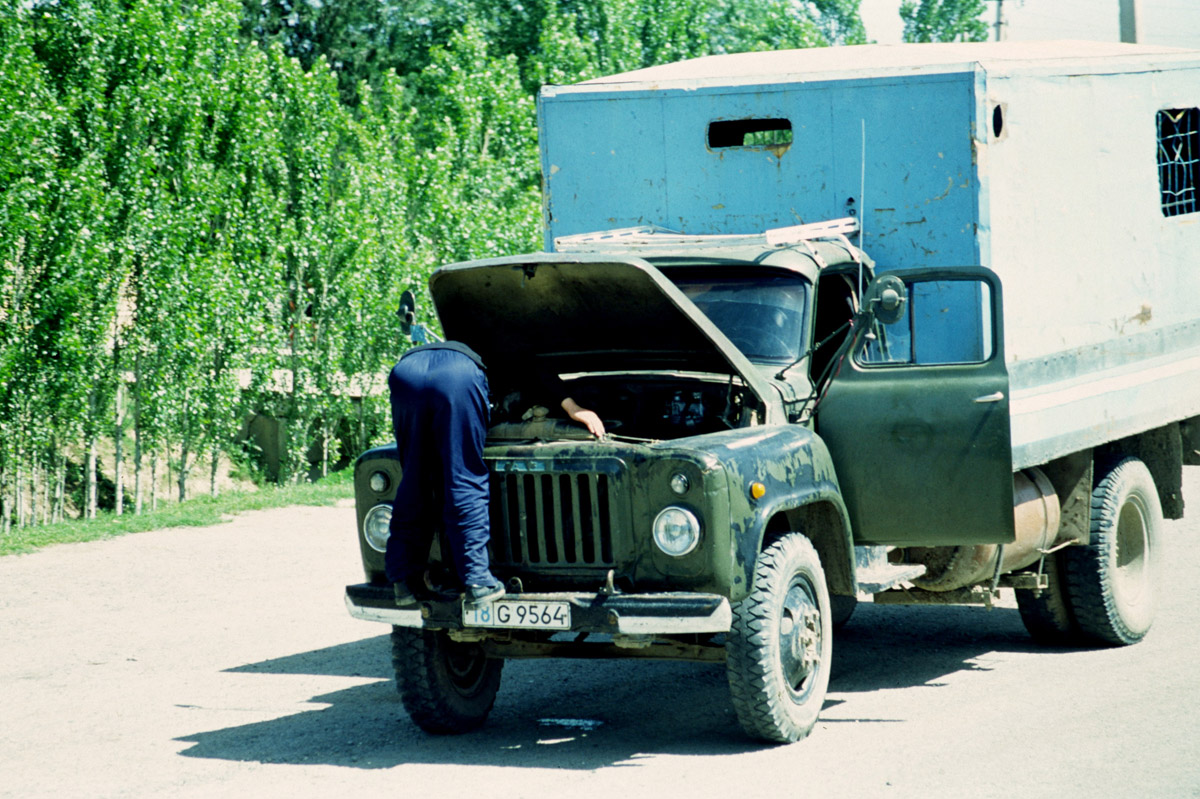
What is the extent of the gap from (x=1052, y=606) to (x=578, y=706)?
3002 millimetres

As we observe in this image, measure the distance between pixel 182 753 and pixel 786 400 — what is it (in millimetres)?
3272

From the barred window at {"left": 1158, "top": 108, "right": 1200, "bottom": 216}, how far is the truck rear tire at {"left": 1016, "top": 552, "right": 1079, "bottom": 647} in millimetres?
2839

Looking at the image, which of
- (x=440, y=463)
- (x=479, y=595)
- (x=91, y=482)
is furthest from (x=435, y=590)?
(x=91, y=482)

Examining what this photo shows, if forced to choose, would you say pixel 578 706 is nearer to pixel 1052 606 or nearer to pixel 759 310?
pixel 759 310

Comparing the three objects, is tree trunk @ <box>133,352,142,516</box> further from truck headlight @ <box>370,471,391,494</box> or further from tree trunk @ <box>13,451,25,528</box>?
truck headlight @ <box>370,471,391,494</box>

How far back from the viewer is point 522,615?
601 cm

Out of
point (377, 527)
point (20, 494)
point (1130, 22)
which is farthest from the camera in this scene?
point (1130, 22)

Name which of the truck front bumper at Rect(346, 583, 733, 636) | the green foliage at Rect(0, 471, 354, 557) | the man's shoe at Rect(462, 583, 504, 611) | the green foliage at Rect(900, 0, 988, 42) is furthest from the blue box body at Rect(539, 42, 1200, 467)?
the green foliage at Rect(900, 0, 988, 42)

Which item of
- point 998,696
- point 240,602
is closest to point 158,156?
point 240,602

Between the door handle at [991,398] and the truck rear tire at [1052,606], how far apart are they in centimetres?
215

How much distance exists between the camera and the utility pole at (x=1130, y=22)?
22141 mm

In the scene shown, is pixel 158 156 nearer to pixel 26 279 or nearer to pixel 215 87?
pixel 215 87

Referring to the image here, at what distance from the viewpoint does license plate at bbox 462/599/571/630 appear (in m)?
5.93

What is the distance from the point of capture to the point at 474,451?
20.1 ft
